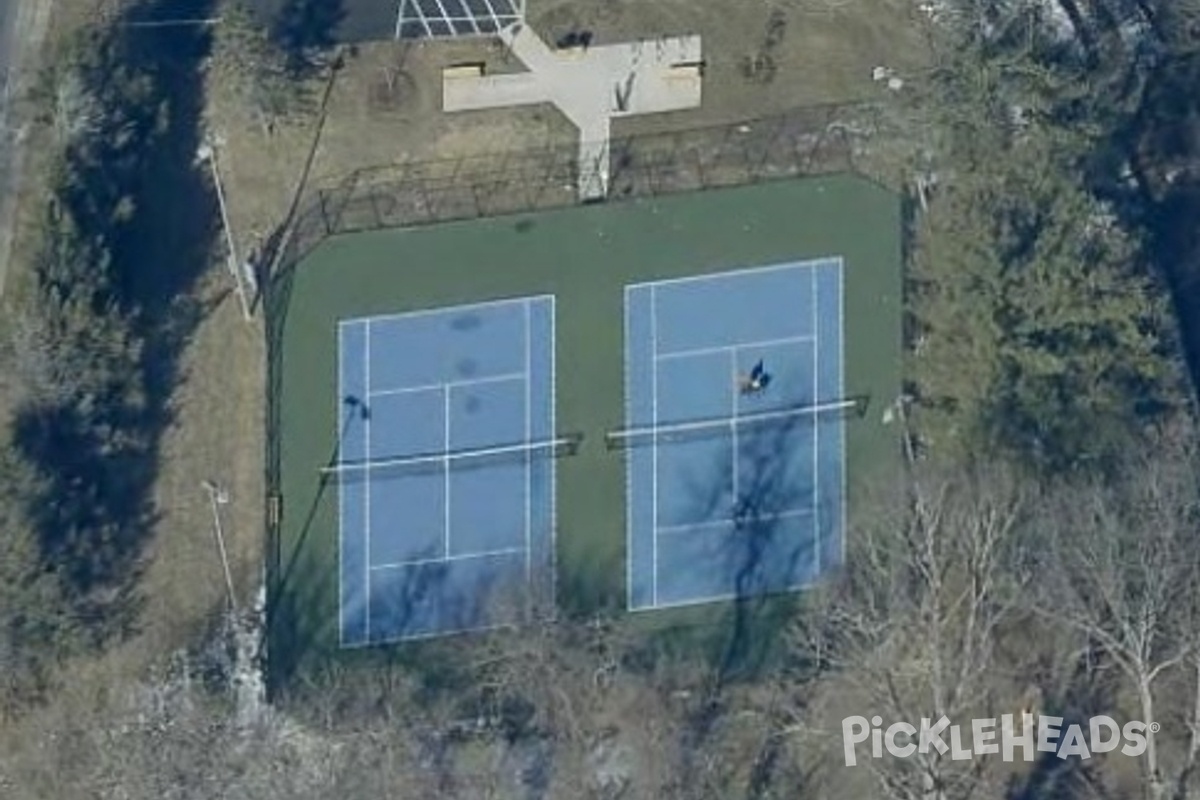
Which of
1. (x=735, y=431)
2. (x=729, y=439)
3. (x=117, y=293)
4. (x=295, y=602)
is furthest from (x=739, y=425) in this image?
(x=117, y=293)

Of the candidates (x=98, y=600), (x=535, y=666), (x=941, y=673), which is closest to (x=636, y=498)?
(x=535, y=666)

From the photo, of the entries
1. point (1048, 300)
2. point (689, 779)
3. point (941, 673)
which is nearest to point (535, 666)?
point (689, 779)

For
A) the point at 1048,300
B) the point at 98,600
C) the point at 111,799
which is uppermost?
Result: the point at 1048,300

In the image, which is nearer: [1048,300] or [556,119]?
[1048,300]

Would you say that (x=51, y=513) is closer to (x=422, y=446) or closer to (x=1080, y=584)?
(x=422, y=446)

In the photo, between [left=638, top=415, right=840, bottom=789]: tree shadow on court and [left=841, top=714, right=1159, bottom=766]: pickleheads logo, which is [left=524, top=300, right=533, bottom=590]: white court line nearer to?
[left=638, top=415, right=840, bottom=789]: tree shadow on court

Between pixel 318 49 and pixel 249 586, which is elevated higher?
pixel 318 49
